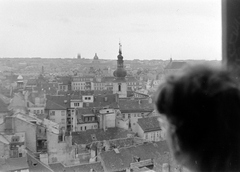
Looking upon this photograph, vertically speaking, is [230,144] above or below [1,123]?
above

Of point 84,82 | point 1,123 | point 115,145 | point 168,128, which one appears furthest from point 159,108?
point 84,82

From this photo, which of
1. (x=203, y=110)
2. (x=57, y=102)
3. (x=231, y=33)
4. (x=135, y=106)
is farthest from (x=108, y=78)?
(x=203, y=110)

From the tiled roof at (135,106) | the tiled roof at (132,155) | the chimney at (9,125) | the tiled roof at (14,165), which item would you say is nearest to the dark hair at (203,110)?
the tiled roof at (14,165)

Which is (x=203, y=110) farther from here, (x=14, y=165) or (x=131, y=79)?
(x=131, y=79)

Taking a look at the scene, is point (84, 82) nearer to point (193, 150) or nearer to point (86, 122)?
point (86, 122)

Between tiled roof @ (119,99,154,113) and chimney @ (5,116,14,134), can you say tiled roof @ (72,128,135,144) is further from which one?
chimney @ (5,116,14,134)

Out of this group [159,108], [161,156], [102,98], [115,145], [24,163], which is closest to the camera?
[159,108]

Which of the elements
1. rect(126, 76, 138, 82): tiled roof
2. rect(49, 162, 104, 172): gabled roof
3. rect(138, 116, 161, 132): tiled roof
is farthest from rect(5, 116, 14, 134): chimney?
rect(126, 76, 138, 82): tiled roof
